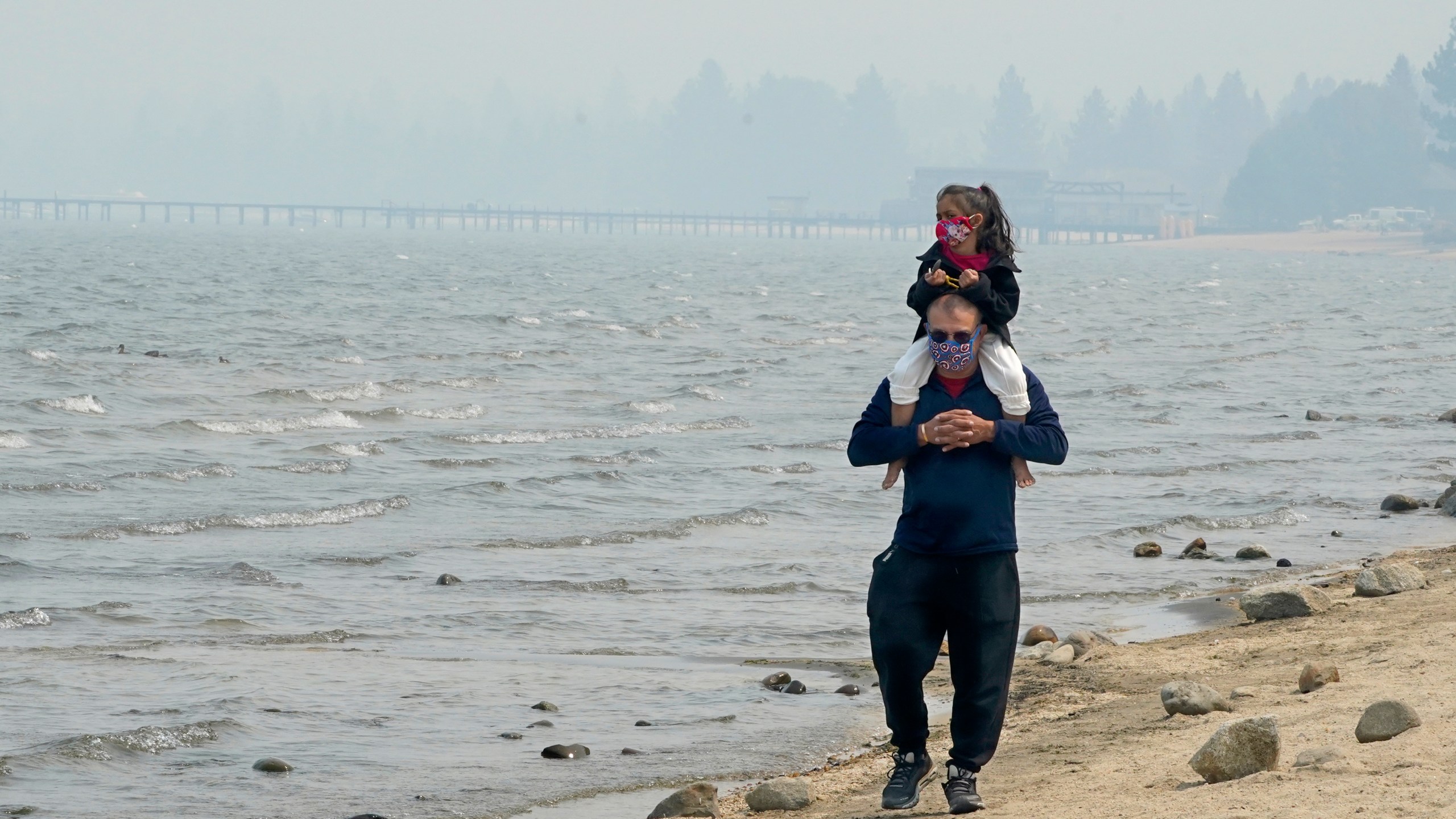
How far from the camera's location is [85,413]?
21469 millimetres

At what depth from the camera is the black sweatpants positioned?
16.9 feet

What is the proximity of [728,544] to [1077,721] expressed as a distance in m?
6.02

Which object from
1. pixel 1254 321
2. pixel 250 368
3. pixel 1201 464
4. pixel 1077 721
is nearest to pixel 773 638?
pixel 1077 721

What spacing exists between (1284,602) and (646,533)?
5.50m

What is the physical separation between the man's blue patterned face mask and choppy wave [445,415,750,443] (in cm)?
1462

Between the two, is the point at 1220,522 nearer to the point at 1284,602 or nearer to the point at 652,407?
the point at 1284,602

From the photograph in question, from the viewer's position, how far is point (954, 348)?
501 centimetres

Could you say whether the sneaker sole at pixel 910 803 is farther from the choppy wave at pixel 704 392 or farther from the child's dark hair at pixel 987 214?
the choppy wave at pixel 704 392

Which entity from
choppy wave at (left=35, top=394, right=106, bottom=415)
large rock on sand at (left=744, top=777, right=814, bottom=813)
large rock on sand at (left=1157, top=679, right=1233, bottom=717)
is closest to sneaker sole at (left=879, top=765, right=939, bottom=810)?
large rock on sand at (left=744, top=777, right=814, bottom=813)

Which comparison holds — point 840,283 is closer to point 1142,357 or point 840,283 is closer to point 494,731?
point 1142,357

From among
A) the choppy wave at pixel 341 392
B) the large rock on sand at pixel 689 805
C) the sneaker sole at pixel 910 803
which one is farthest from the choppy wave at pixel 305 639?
the choppy wave at pixel 341 392

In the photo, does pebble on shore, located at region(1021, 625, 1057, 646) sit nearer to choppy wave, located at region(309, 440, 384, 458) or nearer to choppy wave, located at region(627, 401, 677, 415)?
choppy wave, located at region(309, 440, 384, 458)

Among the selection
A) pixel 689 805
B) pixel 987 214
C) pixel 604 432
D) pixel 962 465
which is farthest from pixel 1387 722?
pixel 604 432

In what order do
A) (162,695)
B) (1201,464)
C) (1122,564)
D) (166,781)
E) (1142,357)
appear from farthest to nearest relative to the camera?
(1142,357), (1201,464), (1122,564), (162,695), (166,781)
